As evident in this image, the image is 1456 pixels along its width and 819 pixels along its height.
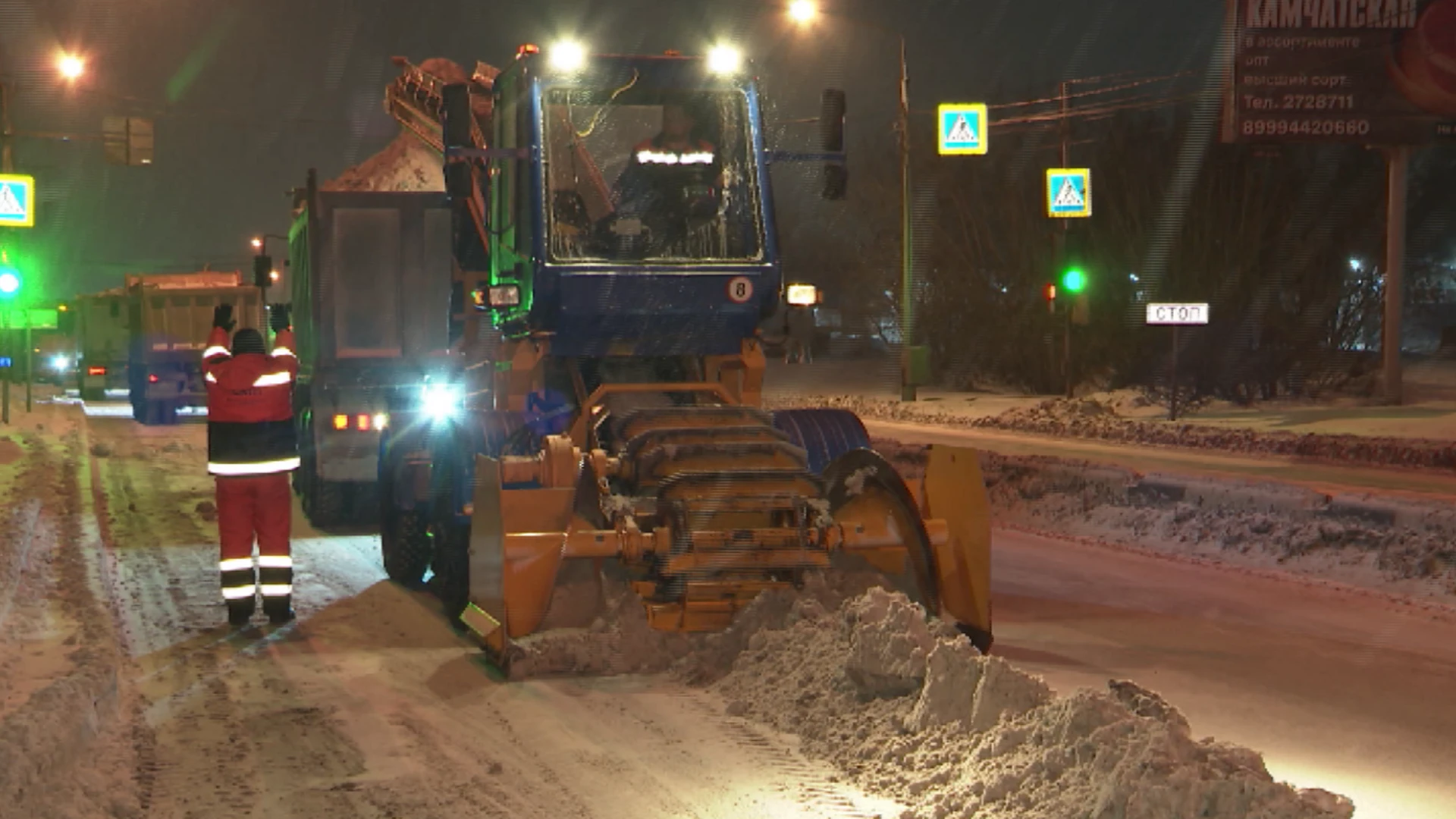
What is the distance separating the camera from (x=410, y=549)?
Answer: 37.6ft

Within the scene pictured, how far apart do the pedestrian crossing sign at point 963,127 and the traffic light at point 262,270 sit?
15.6 m

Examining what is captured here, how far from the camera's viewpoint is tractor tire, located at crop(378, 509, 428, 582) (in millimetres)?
11398

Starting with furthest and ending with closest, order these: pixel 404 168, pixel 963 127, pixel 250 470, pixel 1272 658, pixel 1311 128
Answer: pixel 963 127
pixel 1311 128
pixel 404 168
pixel 250 470
pixel 1272 658

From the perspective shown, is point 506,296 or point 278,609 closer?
point 506,296

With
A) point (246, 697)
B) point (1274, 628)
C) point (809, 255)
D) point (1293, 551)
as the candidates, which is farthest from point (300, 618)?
point (809, 255)

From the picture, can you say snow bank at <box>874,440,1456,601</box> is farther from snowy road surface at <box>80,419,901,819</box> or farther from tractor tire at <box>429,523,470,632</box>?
snowy road surface at <box>80,419,901,819</box>

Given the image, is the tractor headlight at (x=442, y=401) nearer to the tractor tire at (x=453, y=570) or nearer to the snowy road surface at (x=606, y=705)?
the tractor tire at (x=453, y=570)

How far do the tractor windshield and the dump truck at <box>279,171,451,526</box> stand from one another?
607 cm

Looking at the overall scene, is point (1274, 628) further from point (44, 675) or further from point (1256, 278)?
point (1256, 278)

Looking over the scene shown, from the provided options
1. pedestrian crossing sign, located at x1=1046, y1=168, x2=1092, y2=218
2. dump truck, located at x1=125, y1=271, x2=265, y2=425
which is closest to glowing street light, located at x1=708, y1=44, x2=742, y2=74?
dump truck, located at x1=125, y1=271, x2=265, y2=425

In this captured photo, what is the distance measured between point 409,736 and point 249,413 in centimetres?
376

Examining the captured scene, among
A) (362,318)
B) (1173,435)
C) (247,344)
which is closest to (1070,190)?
(1173,435)

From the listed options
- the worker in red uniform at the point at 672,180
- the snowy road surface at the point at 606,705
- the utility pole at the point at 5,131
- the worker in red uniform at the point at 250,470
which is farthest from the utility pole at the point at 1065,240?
the worker in red uniform at the point at 250,470

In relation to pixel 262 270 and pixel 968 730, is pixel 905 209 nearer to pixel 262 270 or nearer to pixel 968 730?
pixel 262 270
